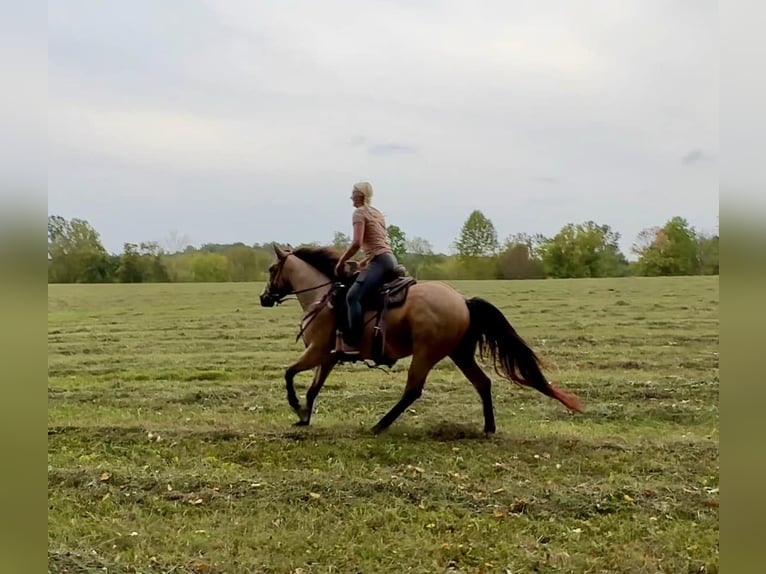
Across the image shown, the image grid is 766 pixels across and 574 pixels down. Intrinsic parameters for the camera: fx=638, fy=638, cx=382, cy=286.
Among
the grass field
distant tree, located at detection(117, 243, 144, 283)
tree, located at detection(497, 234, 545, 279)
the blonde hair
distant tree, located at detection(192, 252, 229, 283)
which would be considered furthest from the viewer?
distant tree, located at detection(117, 243, 144, 283)

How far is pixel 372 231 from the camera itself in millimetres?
4730

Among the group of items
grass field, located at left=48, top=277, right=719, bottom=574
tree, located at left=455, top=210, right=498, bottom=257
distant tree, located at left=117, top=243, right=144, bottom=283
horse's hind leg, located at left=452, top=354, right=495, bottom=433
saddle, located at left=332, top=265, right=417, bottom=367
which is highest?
tree, located at left=455, top=210, right=498, bottom=257

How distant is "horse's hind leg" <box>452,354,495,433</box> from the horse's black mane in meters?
1.22

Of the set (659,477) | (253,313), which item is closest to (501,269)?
(659,477)

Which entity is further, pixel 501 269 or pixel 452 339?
pixel 501 269

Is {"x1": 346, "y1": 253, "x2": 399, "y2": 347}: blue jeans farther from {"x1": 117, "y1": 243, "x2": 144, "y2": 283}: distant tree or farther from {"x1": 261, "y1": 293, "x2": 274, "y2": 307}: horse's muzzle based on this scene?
{"x1": 117, "y1": 243, "x2": 144, "y2": 283}: distant tree

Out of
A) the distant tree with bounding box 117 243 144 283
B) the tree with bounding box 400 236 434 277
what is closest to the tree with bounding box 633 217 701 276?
the tree with bounding box 400 236 434 277

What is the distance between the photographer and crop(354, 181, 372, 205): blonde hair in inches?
184

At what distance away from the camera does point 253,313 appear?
873 centimetres

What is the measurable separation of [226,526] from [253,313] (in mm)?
5435

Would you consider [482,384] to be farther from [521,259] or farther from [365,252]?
[521,259]

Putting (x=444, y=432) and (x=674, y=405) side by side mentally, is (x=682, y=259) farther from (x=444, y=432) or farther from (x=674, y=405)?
(x=444, y=432)

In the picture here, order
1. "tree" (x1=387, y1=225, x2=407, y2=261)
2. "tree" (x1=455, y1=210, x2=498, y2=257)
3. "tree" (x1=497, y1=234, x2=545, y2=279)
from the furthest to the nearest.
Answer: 1. "tree" (x1=497, y1=234, x2=545, y2=279)
2. "tree" (x1=455, y1=210, x2=498, y2=257)
3. "tree" (x1=387, y1=225, x2=407, y2=261)
